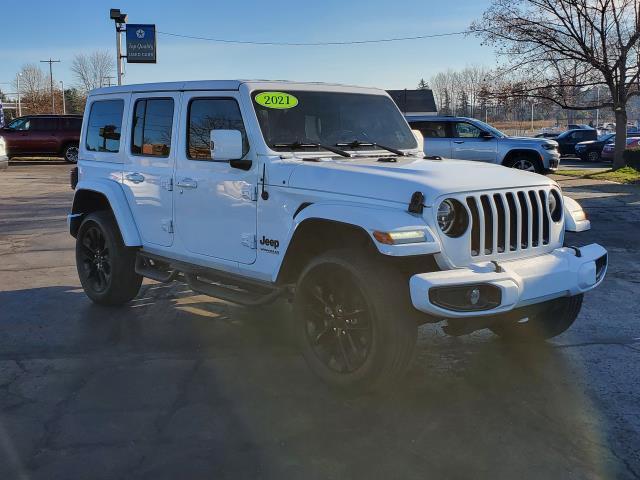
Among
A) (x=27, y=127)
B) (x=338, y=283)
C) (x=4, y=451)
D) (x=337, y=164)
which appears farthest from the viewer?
(x=27, y=127)

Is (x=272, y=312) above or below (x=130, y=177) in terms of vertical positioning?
below

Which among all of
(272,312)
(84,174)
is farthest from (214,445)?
(84,174)

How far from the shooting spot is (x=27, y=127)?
84.3 feet

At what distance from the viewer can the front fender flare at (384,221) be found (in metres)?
3.57

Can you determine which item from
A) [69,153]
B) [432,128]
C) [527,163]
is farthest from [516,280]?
[69,153]

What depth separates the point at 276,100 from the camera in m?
4.78

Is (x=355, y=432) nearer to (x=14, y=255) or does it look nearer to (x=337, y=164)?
(x=337, y=164)

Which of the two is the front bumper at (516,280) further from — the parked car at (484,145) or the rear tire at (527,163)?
the rear tire at (527,163)

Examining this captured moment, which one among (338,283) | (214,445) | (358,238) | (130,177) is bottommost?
(214,445)

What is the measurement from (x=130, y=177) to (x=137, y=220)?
0.37 meters

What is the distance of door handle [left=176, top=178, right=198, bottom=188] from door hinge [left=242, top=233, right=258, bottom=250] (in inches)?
26.0

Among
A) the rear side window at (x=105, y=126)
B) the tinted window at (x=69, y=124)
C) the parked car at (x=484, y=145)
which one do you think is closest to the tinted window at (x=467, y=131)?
the parked car at (x=484, y=145)

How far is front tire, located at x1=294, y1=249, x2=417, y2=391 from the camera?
3.69 metres

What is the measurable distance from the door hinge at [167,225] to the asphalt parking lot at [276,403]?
2.75 feet
